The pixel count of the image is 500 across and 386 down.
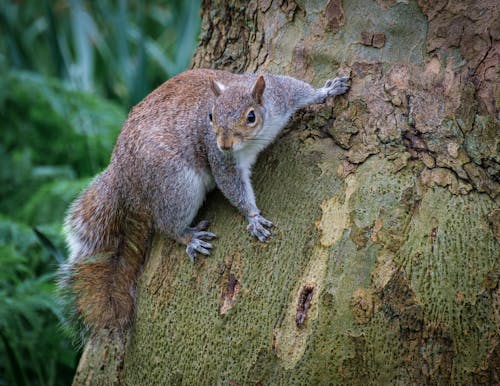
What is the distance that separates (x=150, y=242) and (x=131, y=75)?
5.55 feet

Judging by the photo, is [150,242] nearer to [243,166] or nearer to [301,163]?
[243,166]

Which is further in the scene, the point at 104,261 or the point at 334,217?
the point at 104,261

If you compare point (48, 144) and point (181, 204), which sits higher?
point (181, 204)

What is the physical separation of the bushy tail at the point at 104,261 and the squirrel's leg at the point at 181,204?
0.47 ft

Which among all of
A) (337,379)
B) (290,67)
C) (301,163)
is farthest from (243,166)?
(337,379)

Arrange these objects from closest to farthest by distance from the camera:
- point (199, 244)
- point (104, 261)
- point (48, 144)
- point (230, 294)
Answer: point (230, 294) < point (199, 244) < point (104, 261) < point (48, 144)

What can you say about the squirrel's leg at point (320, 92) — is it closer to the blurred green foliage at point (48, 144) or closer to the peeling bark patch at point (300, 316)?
the peeling bark patch at point (300, 316)

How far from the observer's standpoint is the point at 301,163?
183cm

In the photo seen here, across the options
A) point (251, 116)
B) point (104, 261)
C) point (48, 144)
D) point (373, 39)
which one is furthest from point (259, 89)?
point (48, 144)

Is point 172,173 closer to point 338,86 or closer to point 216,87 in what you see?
point 216,87

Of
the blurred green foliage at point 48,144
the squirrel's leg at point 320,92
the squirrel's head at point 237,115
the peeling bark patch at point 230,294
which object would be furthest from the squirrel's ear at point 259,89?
the blurred green foliage at point 48,144

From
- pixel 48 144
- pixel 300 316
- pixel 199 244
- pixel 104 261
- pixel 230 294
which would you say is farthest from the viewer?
pixel 48 144

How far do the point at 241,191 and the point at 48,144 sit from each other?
2.19 meters

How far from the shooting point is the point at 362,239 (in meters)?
1.65
